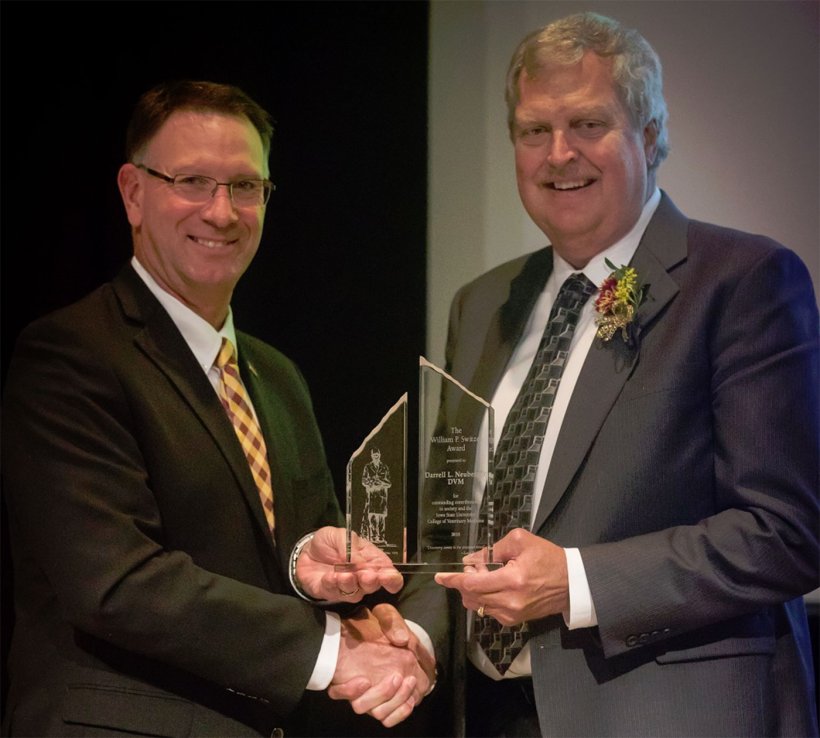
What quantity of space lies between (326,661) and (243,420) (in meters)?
0.64

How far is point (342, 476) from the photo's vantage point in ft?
9.77

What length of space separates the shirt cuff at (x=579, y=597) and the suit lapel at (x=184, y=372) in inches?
30.9

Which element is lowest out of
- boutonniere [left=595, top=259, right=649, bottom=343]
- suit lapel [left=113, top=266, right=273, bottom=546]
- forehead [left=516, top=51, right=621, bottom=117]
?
suit lapel [left=113, top=266, right=273, bottom=546]

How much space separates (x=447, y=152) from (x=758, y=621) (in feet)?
4.67

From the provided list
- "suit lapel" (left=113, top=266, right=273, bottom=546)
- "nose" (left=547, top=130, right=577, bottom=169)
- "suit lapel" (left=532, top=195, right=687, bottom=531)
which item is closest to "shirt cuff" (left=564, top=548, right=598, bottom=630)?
"suit lapel" (left=532, top=195, right=687, bottom=531)

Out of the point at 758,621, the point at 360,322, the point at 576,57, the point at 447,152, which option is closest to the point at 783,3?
the point at 576,57

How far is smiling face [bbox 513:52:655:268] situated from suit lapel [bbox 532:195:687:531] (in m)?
0.14

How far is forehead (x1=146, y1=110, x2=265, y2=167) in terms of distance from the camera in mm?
2855

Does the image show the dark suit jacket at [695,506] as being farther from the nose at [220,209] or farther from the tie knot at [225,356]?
the nose at [220,209]

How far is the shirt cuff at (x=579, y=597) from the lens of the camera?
8.11ft

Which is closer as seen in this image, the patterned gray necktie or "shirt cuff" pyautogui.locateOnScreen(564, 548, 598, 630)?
"shirt cuff" pyautogui.locateOnScreen(564, 548, 598, 630)

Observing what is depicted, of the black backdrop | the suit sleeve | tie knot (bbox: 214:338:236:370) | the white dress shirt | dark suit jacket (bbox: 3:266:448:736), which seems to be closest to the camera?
the suit sleeve

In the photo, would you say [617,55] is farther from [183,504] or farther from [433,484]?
[183,504]

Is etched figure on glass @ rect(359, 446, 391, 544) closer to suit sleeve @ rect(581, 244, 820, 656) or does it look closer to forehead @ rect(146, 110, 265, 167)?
suit sleeve @ rect(581, 244, 820, 656)
